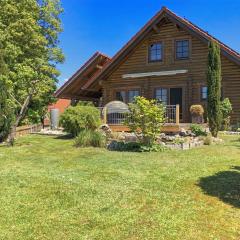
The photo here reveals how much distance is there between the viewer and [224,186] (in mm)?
7598

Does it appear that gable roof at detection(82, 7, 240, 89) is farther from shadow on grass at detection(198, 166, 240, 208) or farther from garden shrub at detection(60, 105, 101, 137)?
shadow on grass at detection(198, 166, 240, 208)

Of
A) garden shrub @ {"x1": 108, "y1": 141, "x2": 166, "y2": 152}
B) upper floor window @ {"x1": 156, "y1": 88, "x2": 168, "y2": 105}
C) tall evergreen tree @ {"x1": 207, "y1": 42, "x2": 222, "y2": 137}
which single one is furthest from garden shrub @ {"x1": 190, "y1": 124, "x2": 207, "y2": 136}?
upper floor window @ {"x1": 156, "y1": 88, "x2": 168, "y2": 105}

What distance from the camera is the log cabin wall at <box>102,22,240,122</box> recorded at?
21641 mm

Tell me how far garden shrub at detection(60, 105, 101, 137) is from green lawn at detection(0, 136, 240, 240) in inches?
275

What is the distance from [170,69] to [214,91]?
279 inches

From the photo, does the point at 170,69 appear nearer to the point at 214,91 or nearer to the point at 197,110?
the point at 197,110

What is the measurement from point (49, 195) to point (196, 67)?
57.5 ft

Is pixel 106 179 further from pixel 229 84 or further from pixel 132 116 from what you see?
pixel 229 84

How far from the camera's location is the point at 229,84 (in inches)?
853

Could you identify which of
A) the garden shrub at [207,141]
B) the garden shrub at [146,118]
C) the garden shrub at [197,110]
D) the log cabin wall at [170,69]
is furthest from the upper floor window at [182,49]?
the garden shrub at [146,118]

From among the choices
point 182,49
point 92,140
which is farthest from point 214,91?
point 182,49

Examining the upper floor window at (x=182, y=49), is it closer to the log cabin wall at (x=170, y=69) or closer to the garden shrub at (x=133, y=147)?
the log cabin wall at (x=170, y=69)

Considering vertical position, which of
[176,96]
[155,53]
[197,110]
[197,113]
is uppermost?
[155,53]

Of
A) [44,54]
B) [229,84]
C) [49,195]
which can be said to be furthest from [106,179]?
[44,54]
